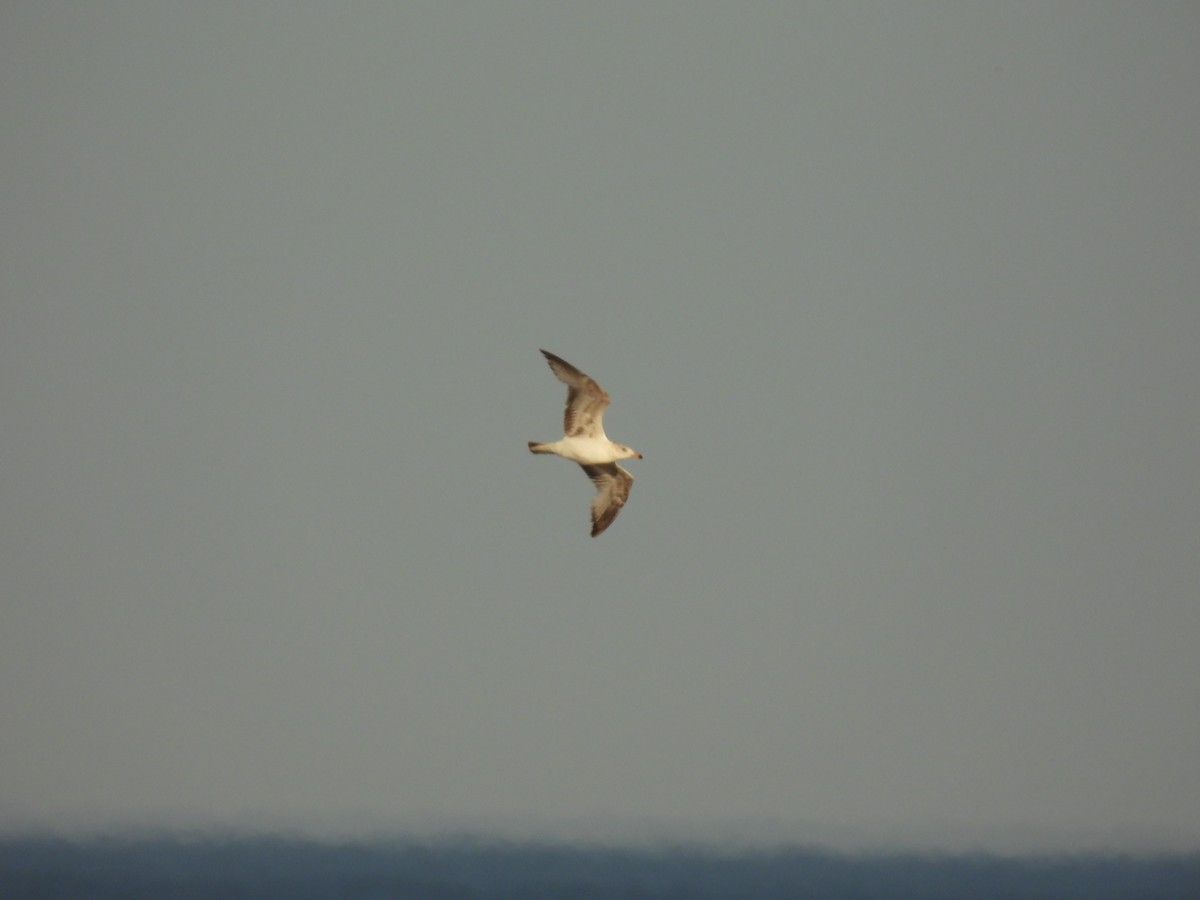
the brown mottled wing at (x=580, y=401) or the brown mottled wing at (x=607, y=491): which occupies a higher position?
the brown mottled wing at (x=580, y=401)

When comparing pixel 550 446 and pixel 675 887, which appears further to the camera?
pixel 675 887

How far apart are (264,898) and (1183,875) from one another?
855 inches

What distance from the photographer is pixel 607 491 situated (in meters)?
26.0

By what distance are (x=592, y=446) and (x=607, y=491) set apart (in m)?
1.10

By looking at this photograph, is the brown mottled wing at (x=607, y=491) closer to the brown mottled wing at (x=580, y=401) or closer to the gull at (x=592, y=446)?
the gull at (x=592, y=446)

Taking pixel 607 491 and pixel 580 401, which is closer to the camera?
pixel 580 401

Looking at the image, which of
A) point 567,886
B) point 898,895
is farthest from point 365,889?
point 898,895

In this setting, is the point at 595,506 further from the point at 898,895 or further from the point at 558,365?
the point at 898,895

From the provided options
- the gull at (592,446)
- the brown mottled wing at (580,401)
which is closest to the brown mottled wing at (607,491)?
the gull at (592,446)

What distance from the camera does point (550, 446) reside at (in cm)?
2503

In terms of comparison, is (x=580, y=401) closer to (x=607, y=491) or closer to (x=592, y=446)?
(x=592, y=446)

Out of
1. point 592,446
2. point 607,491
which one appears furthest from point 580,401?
point 607,491

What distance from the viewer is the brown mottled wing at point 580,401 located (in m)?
24.6

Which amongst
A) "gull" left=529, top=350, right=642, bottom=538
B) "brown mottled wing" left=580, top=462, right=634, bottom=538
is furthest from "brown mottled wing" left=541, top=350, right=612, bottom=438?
"brown mottled wing" left=580, top=462, right=634, bottom=538
